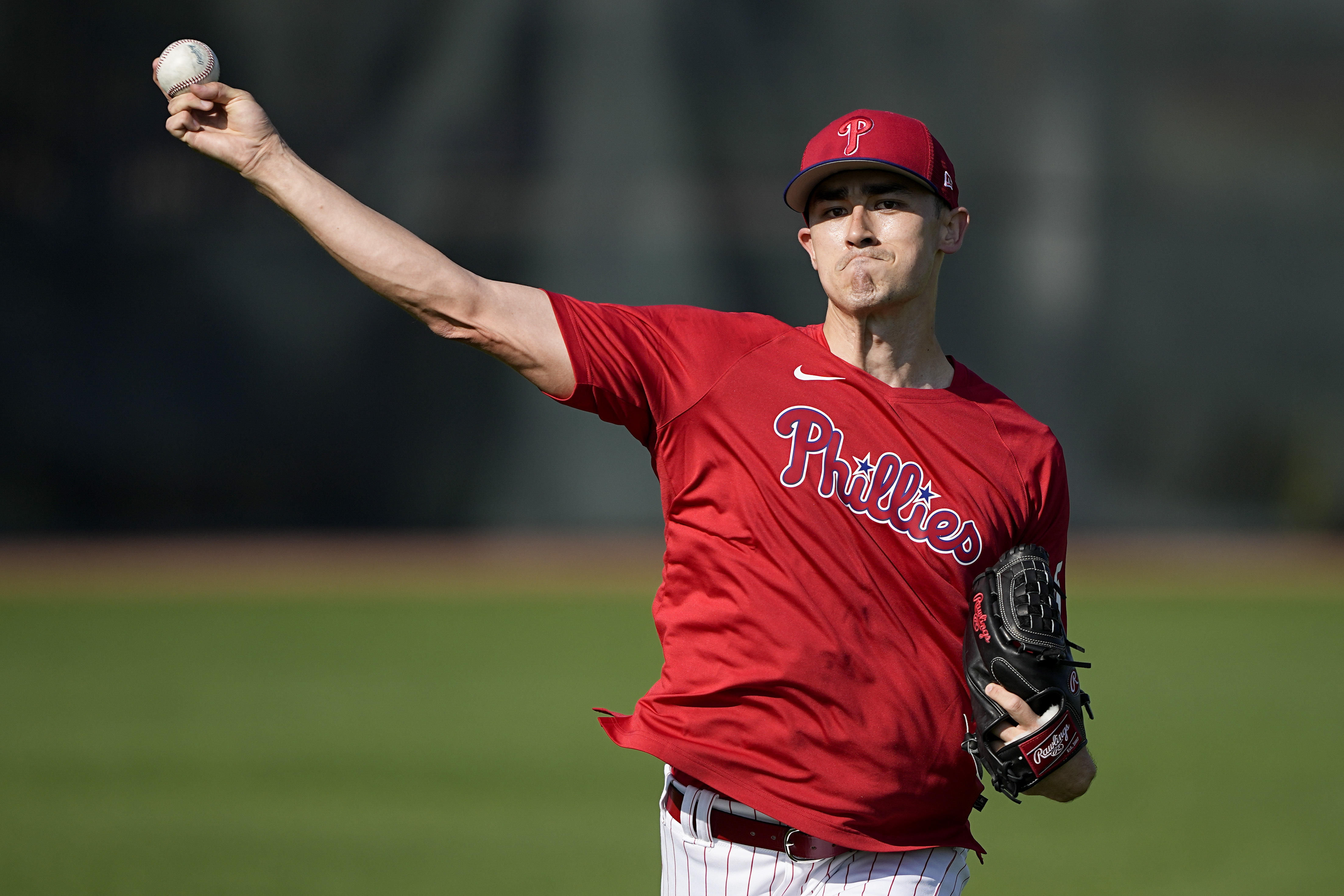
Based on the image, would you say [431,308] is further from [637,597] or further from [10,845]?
[637,597]

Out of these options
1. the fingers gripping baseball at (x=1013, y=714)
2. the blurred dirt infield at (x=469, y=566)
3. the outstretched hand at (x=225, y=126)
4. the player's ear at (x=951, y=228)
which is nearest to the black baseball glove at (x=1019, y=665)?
the fingers gripping baseball at (x=1013, y=714)

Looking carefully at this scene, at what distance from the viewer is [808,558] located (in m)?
2.64

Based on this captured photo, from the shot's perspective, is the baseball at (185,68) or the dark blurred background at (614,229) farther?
the dark blurred background at (614,229)

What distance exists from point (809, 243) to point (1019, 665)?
1.05 m

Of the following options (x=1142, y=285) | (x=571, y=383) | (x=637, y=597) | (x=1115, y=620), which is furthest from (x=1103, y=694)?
(x=571, y=383)

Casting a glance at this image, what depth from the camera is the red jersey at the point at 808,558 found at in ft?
8.51

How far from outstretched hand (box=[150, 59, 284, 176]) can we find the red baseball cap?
3.52ft

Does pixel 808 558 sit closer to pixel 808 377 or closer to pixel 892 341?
pixel 808 377

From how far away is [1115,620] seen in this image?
11344 mm

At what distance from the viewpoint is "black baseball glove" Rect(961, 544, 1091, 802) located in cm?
260

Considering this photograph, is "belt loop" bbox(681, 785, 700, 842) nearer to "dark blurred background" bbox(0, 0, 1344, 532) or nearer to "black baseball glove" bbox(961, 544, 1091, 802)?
"black baseball glove" bbox(961, 544, 1091, 802)

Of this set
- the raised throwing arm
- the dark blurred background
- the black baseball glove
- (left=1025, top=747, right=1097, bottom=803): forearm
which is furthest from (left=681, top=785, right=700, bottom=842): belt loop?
the dark blurred background

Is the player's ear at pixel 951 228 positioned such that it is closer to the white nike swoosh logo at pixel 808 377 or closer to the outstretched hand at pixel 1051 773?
the white nike swoosh logo at pixel 808 377

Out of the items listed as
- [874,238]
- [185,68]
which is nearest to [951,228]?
[874,238]
